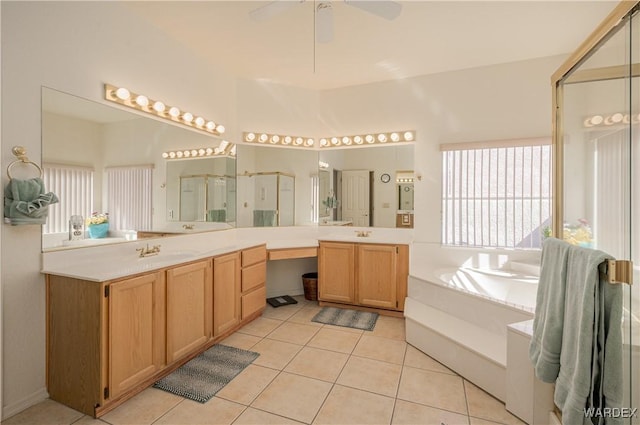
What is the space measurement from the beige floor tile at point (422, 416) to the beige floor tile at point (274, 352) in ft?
3.07

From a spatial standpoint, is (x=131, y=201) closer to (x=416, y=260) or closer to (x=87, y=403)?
(x=87, y=403)

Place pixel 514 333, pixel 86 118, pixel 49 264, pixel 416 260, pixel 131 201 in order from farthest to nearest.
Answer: pixel 416 260 < pixel 131 201 < pixel 86 118 < pixel 49 264 < pixel 514 333

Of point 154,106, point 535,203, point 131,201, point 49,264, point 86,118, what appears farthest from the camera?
point 535,203

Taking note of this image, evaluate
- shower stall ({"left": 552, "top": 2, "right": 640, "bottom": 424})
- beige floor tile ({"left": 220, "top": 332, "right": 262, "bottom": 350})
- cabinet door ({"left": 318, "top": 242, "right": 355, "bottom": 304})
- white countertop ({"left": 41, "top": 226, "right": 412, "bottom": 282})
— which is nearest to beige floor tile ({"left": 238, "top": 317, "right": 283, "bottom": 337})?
beige floor tile ({"left": 220, "top": 332, "right": 262, "bottom": 350})

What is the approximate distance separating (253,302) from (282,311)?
0.49 metres

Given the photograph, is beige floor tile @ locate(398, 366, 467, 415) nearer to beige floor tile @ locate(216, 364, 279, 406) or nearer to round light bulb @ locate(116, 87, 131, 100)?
beige floor tile @ locate(216, 364, 279, 406)

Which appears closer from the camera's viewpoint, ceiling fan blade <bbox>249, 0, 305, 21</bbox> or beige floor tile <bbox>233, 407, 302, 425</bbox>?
beige floor tile <bbox>233, 407, 302, 425</bbox>

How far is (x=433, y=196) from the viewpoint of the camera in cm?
358

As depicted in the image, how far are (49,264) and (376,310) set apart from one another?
2.97 meters

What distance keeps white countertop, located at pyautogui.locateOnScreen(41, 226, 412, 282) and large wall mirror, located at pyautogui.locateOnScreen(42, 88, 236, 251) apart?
0.26 ft

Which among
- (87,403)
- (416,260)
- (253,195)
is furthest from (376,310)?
(87,403)

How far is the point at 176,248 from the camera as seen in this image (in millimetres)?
2809

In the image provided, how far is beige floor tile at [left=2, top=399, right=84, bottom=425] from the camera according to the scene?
167 centimetres

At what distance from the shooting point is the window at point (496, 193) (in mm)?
3180
